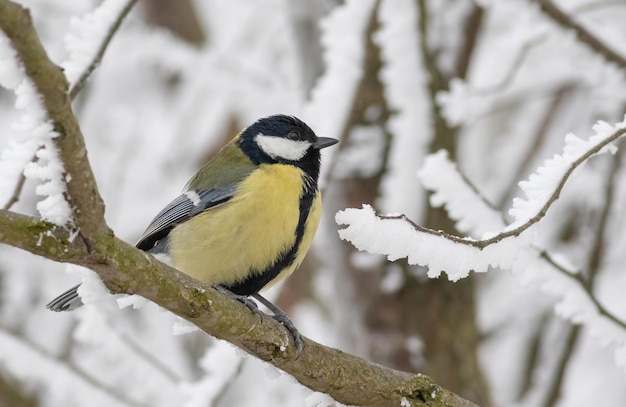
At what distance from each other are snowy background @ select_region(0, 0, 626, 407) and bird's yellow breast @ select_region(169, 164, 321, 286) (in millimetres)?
250

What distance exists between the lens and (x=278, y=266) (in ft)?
8.48

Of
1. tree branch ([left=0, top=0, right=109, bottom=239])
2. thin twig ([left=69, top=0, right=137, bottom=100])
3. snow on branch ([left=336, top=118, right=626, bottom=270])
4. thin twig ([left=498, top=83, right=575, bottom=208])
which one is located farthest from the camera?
thin twig ([left=498, top=83, right=575, bottom=208])

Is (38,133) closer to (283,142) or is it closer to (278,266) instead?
(278,266)

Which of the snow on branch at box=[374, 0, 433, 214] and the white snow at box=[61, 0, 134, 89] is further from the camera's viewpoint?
the snow on branch at box=[374, 0, 433, 214]

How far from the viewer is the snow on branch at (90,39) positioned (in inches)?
78.4

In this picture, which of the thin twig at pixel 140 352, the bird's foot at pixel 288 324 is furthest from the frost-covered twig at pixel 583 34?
the thin twig at pixel 140 352

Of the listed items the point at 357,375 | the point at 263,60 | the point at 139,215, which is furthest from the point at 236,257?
the point at 263,60

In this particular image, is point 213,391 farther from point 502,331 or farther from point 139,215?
point 139,215

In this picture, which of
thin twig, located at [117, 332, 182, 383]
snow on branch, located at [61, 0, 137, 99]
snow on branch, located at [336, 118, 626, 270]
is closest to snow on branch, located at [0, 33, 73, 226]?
snow on branch, located at [336, 118, 626, 270]

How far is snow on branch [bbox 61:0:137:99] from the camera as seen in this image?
199cm

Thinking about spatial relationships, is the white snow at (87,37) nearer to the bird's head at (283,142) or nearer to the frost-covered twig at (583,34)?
the bird's head at (283,142)

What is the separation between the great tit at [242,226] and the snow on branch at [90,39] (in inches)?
27.1

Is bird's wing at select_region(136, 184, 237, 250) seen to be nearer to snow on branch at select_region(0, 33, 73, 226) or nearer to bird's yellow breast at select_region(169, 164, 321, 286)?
bird's yellow breast at select_region(169, 164, 321, 286)

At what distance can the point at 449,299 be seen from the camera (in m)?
3.55
